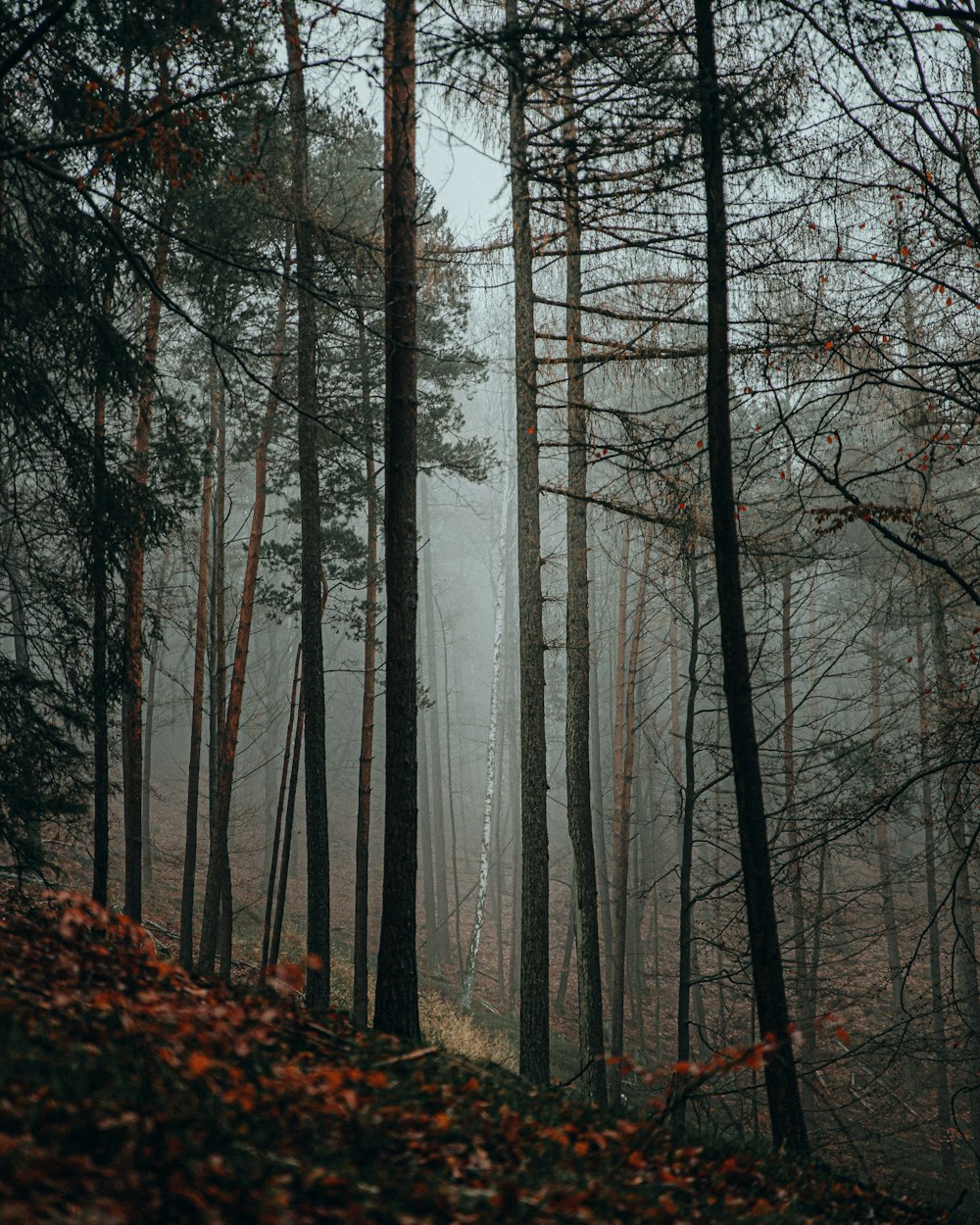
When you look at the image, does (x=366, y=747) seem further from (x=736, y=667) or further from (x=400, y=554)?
(x=736, y=667)

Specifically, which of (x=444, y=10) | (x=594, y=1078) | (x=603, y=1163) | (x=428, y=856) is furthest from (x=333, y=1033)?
(x=428, y=856)

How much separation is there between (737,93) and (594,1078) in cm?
929

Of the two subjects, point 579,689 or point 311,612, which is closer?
point 579,689

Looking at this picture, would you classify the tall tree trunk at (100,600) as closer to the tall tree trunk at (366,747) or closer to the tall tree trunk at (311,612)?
the tall tree trunk at (311,612)

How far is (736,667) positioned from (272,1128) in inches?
194

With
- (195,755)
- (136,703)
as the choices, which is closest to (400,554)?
(136,703)

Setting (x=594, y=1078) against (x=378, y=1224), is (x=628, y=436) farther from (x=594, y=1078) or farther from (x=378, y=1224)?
(x=378, y=1224)

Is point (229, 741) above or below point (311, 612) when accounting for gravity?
below

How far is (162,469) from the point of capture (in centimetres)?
1082

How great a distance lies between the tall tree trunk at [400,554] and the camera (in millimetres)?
6086

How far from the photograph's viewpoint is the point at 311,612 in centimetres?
1026

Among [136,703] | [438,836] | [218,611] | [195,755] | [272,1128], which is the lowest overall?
[438,836]

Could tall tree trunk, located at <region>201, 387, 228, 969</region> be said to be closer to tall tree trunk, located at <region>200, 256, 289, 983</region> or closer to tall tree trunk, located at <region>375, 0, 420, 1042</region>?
tall tree trunk, located at <region>200, 256, 289, 983</region>

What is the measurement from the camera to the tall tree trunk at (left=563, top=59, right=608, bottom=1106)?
916cm
